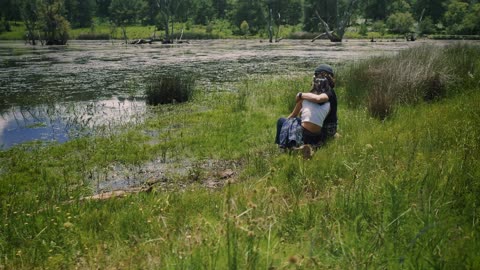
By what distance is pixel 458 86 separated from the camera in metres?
10.3

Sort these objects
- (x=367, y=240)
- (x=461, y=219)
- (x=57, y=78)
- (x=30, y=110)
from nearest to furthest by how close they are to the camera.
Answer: (x=367, y=240) < (x=461, y=219) < (x=30, y=110) < (x=57, y=78)

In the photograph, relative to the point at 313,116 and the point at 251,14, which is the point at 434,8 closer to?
the point at 251,14

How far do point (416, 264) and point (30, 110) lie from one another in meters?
13.2

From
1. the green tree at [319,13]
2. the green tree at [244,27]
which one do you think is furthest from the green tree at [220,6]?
the green tree at [319,13]

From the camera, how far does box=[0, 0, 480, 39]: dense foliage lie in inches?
2805

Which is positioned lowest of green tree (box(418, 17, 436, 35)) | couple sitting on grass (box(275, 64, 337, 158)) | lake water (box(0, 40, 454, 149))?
lake water (box(0, 40, 454, 149))

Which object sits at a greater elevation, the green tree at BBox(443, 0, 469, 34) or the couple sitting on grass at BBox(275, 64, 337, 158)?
the green tree at BBox(443, 0, 469, 34)

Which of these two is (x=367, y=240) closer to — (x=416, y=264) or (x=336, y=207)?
(x=416, y=264)

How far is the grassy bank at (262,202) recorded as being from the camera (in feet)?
8.94

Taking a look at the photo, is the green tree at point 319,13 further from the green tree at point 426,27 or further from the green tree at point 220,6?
the green tree at point 220,6

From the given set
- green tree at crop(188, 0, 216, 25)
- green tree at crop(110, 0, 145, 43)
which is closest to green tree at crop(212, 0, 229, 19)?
green tree at crop(188, 0, 216, 25)

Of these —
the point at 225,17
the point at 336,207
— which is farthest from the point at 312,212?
the point at 225,17

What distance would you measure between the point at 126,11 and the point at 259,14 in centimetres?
A: 4283

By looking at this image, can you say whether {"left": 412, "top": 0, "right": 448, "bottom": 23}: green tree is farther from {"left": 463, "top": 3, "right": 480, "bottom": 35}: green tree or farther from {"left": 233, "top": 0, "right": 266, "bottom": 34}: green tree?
{"left": 233, "top": 0, "right": 266, "bottom": 34}: green tree
